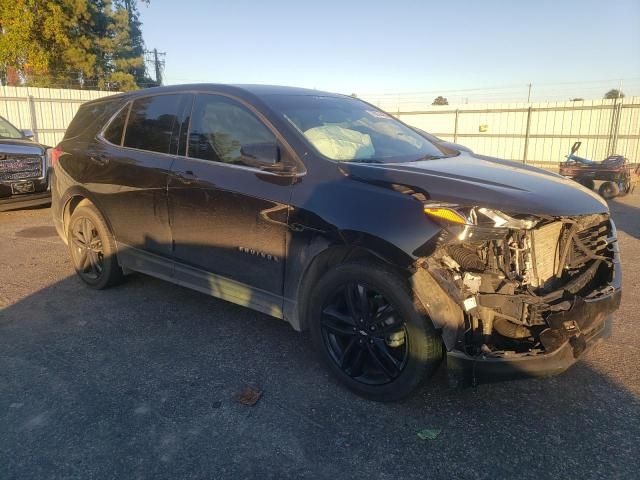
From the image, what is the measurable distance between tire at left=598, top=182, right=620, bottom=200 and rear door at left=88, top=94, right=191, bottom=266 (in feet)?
34.7

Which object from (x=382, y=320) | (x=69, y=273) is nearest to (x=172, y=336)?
(x=382, y=320)

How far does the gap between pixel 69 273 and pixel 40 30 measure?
1142 inches

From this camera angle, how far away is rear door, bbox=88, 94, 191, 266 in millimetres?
3842

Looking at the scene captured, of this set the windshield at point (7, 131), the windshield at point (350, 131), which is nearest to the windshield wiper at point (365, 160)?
the windshield at point (350, 131)

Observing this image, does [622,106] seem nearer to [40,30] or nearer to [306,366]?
[306,366]

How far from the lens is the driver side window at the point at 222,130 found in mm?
3346

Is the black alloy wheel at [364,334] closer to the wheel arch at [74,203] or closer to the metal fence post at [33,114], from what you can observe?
the wheel arch at [74,203]

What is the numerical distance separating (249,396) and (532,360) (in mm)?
1585

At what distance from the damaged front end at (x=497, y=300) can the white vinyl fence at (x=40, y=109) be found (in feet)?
53.1

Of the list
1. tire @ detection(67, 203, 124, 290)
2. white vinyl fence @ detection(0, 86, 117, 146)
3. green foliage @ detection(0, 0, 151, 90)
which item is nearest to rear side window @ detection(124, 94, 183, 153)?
tire @ detection(67, 203, 124, 290)

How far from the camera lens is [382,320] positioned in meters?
2.72

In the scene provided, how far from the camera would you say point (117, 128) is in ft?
14.4

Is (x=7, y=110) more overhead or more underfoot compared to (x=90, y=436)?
more overhead

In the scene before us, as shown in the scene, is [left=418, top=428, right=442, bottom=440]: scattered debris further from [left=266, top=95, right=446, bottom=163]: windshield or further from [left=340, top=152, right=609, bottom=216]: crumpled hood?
[left=266, top=95, right=446, bottom=163]: windshield
